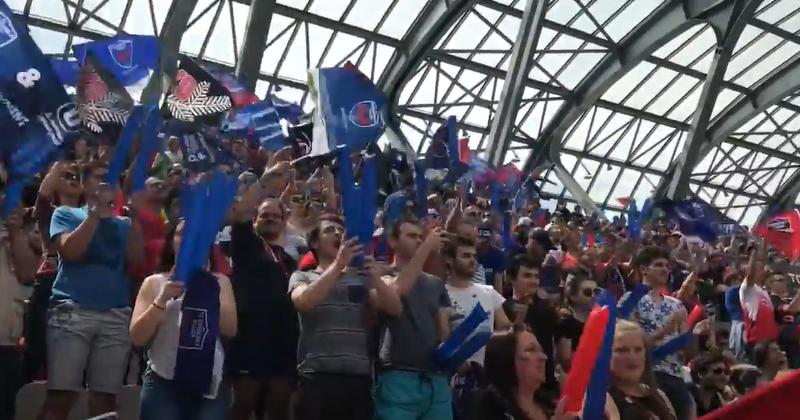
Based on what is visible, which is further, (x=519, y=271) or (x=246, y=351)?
(x=519, y=271)

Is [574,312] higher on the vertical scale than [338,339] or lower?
higher

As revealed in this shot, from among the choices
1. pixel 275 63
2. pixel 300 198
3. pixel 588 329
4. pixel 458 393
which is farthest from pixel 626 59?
pixel 588 329

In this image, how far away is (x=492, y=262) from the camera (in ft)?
22.0

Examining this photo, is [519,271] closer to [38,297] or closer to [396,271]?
[396,271]

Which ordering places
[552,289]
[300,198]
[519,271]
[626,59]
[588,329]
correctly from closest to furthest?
[588,329] → [519,271] → [552,289] → [300,198] → [626,59]

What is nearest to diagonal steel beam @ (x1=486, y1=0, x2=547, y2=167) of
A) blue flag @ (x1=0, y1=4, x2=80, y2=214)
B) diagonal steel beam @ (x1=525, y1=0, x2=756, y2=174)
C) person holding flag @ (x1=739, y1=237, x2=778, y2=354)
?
diagonal steel beam @ (x1=525, y1=0, x2=756, y2=174)

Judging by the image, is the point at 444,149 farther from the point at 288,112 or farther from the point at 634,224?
the point at 634,224

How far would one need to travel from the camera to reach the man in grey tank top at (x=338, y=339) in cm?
398

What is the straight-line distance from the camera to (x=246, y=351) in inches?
162

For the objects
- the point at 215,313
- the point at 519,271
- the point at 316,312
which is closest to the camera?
the point at 215,313

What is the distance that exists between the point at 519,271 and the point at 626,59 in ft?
63.9

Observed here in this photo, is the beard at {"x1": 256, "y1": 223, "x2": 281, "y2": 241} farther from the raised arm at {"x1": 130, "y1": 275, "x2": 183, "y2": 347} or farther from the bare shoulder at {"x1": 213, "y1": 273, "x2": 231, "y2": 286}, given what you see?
the raised arm at {"x1": 130, "y1": 275, "x2": 183, "y2": 347}

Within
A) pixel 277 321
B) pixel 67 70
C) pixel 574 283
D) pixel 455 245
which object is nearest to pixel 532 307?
pixel 455 245

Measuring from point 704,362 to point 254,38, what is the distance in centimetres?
762
